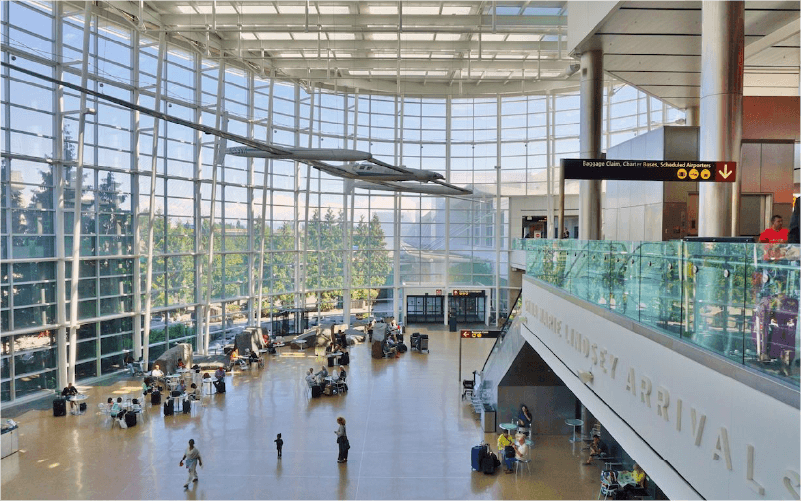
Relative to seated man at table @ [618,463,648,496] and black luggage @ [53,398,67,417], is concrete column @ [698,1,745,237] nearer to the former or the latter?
seated man at table @ [618,463,648,496]

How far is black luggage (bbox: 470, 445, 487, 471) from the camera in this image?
1282cm

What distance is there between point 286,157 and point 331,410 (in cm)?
732

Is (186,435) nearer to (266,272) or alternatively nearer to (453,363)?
(453,363)

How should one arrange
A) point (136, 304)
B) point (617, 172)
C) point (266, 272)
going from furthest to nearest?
point (266, 272), point (136, 304), point (617, 172)

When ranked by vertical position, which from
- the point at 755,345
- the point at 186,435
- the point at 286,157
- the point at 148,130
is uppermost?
the point at 148,130

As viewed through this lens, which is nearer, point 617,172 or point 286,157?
point 617,172

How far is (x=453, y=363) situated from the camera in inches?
970

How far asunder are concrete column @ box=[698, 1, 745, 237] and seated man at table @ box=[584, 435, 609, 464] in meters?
6.66

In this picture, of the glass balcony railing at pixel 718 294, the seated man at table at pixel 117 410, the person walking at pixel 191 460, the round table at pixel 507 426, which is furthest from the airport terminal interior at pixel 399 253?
the round table at pixel 507 426

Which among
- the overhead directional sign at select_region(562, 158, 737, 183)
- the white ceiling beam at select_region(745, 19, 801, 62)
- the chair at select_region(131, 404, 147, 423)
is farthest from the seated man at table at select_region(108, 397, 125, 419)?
the white ceiling beam at select_region(745, 19, 801, 62)

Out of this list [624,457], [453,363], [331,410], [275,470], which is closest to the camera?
[275,470]

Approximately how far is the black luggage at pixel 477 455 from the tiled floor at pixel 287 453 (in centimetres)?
25

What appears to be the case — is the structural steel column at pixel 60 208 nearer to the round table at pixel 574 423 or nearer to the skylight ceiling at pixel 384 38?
the skylight ceiling at pixel 384 38

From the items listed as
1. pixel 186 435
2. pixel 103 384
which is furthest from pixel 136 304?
pixel 186 435
